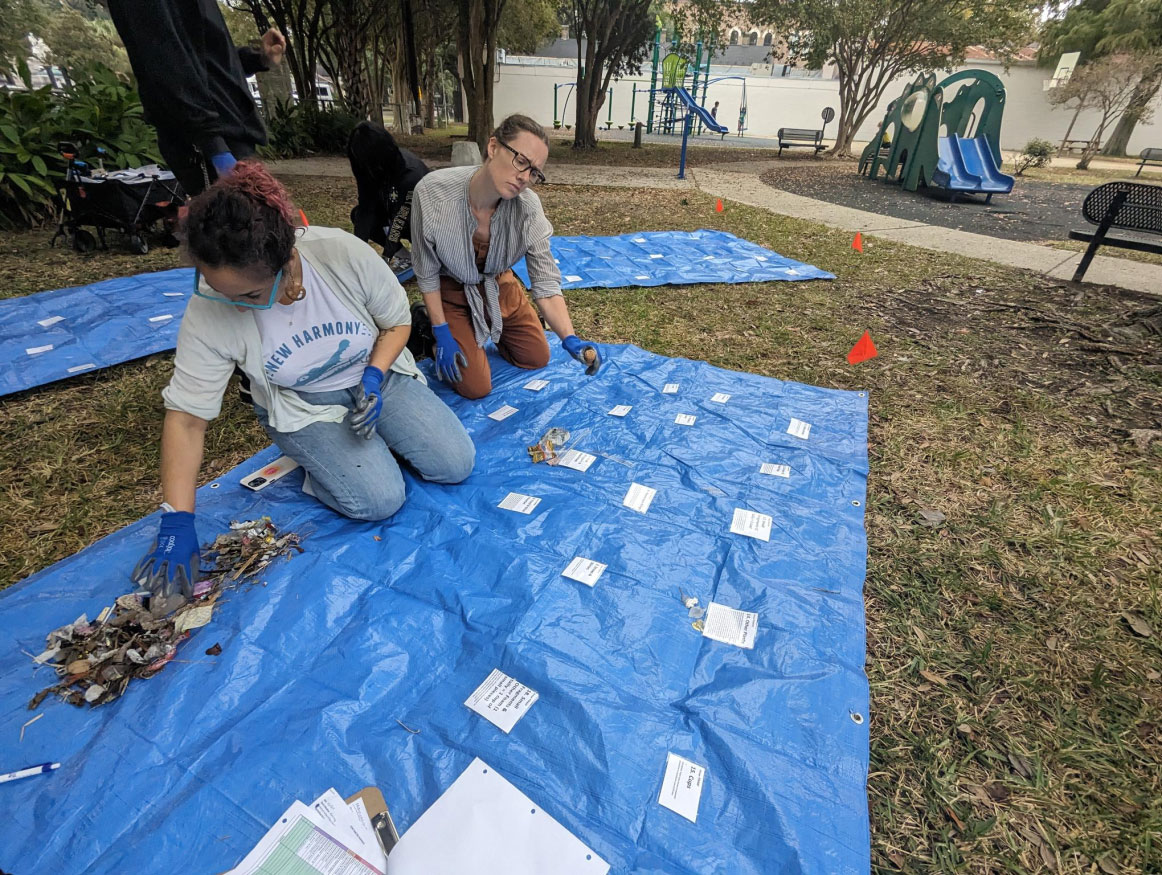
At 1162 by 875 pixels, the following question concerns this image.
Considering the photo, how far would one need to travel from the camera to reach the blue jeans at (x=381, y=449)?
1758 millimetres

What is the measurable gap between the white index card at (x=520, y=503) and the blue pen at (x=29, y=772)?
1.22m

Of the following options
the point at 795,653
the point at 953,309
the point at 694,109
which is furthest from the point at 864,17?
the point at 795,653

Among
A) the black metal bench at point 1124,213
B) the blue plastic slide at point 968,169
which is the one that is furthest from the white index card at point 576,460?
the blue plastic slide at point 968,169

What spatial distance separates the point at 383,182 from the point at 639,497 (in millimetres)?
2648

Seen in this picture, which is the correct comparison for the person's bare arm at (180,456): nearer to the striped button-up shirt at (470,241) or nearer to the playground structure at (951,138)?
the striped button-up shirt at (470,241)

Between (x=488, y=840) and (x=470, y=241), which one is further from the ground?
(x=470, y=241)

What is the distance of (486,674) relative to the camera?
4.45ft

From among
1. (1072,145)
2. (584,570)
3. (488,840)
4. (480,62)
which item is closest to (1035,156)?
(1072,145)

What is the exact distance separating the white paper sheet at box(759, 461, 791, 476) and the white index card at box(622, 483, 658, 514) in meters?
0.47

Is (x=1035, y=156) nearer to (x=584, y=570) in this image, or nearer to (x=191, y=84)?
(x=584, y=570)

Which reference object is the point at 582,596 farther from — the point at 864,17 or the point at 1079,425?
the point at 864,17

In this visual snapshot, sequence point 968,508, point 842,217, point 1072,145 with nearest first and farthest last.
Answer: point 968,508, point 842,217, point 1072,145

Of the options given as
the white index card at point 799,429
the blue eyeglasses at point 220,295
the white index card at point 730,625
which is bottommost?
the white index card at point 730,625

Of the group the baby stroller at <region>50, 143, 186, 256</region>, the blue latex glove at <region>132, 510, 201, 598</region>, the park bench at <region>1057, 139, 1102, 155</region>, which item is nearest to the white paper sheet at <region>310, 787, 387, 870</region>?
the blue latex glove at <region>132, 510, 201, 598</region>
